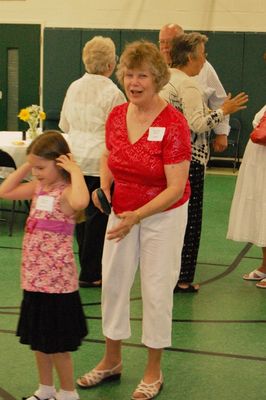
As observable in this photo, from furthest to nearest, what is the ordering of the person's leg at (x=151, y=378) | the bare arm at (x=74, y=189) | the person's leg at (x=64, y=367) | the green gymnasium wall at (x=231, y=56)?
1. the green gymnasium wall at (x=231, y=56)
2. the person's leg at (x=151, y=378)
3. the person's leg at (x=64, y=367)
4. the bare arm at (x=74, y=189)

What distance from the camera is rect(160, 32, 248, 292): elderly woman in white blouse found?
4242 mm

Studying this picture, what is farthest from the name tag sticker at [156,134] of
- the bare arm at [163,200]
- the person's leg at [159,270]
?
the person's leg at [159,270]

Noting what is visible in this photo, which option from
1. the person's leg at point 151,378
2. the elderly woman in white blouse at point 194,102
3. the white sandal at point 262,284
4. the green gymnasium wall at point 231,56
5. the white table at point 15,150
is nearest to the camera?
the person's leg at point 151,378

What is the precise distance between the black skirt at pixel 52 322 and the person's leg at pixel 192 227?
5.91ft

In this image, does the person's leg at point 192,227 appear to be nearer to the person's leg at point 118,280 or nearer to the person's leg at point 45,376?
the person's leg at point 118,280

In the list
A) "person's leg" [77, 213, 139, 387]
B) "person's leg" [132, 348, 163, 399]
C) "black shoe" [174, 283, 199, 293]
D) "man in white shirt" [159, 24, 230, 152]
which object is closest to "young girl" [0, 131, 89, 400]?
"person's leg" [77, 213, 139, 387]

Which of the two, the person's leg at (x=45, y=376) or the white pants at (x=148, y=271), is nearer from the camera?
the person's leg at (x=45, y=376)

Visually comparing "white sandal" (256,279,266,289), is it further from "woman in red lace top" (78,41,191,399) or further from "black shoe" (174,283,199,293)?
"woman in red lace top" (78,41,191,399)

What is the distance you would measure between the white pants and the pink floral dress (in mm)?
320

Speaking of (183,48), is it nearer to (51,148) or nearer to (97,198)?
(97,198)

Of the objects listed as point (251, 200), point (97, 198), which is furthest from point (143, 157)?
point (251, 200)

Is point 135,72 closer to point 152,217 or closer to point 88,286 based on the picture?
point 152,217

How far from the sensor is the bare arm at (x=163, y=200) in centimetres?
285

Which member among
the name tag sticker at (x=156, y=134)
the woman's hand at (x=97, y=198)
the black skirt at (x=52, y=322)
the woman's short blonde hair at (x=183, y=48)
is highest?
the woman's short blonde hair at (x=183, y=48)
